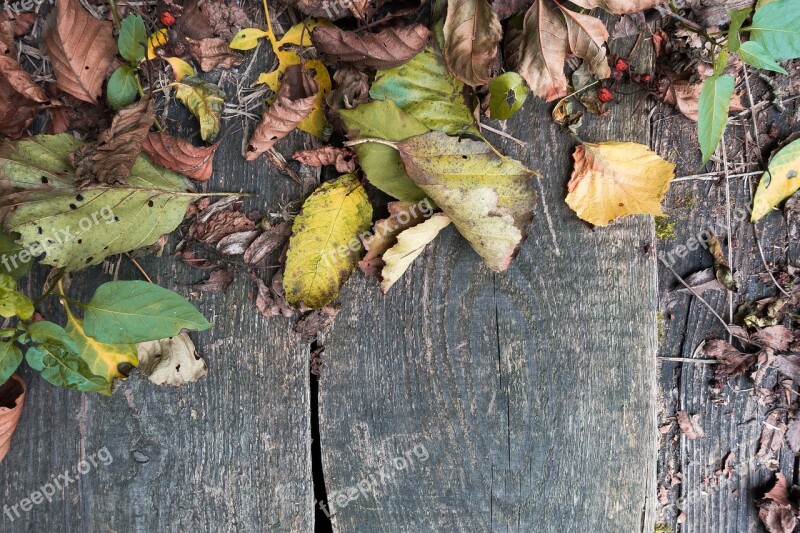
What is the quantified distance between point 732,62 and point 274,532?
2305 mm

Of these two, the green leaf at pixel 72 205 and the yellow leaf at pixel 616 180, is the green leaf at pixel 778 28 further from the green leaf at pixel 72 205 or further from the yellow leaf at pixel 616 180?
the green leaf at pixel 72 205

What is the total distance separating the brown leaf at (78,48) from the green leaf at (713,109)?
A: 6.03 ft

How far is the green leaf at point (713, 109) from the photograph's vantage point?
1592mm

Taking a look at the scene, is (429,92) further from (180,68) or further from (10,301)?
(10,301)

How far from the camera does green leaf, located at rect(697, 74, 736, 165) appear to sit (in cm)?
159

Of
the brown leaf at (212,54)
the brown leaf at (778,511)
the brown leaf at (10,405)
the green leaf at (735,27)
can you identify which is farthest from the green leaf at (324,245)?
the brown leaf at (778,511)

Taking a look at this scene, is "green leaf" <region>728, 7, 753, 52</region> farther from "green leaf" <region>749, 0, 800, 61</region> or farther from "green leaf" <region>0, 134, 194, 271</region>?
"green leaf" <region>0, 134, 194, 271</region>

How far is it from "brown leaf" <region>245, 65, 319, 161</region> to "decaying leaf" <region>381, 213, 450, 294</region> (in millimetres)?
508

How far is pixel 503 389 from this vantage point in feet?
6.41

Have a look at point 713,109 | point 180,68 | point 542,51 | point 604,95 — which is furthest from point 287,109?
point 713,109

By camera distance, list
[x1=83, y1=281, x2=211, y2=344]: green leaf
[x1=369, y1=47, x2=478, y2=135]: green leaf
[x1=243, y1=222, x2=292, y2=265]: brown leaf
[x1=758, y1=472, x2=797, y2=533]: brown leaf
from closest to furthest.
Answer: [x1=83, y1=281, x2=211, y2=344]: green leaf
[x1=369, y1=47, x2=478, y2=135]: green leaf
[x1=243, y1=222, x2=292, y2=265]: brown leaf
[x1=758, y1=472, x2=797, y2=533]: brown leaf

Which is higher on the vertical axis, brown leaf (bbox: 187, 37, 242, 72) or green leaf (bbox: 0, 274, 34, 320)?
brown leaf (bbox: 187, 37, 242, 72)

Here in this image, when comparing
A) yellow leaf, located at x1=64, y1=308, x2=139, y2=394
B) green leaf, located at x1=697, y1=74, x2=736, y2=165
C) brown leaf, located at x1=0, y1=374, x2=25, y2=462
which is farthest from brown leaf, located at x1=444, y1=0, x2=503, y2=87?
brown leaf, located at x1=0, y1=374, x2=25, y2=462

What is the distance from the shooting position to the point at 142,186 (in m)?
1.80
